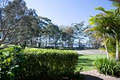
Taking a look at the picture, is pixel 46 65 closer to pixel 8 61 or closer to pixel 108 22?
pixel 8 61

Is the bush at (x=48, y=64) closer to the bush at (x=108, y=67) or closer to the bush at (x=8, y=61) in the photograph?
the bush at (x=8, y=61)

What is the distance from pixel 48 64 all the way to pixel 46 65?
0.31 feet

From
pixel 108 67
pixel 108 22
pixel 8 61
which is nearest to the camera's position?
pixel 8 61

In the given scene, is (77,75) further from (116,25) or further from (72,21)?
(72,21)

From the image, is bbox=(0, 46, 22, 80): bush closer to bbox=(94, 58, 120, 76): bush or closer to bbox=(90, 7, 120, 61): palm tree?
bbox=(94, 58, 120, 76): bush

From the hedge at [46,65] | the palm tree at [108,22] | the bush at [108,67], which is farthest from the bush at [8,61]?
the palm tree at [108,22]

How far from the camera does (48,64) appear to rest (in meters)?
5.55

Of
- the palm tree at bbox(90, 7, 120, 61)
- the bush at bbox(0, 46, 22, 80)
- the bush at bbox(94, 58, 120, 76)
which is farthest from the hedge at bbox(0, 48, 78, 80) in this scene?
the palm tree at bbox(90, 7, 120, 61)

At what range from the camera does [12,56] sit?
2.59 metres

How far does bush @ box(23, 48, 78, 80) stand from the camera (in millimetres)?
4977

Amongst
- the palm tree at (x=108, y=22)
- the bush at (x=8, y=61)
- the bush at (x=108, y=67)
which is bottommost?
the bush at (x=108, y=67)

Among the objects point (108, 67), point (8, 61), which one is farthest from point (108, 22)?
point (8, 61)

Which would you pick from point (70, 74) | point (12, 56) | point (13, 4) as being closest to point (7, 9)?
point (13, 4)

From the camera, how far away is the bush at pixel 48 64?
16.3 feet
